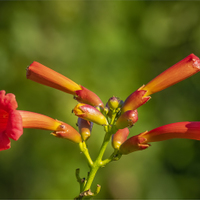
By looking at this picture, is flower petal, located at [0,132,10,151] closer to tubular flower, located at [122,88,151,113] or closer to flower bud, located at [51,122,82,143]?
flower bud, located at [51,122,82,143]

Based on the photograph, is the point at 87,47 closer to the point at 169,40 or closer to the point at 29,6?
the point at 29,6

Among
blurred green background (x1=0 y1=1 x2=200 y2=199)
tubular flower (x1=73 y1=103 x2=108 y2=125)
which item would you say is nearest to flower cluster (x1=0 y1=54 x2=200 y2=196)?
tubular flower (x1=73 y1=103 x2=108 y2=125)

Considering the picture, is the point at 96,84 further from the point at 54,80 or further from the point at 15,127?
the point at 15,127

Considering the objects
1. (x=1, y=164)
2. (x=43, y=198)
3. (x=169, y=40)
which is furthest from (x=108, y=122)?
(x=169, y=40)

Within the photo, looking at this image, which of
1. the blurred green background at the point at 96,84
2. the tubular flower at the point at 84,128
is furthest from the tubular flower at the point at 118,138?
the blurred green background at the point at 96,84

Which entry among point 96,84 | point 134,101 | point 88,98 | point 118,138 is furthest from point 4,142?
point 96,84
